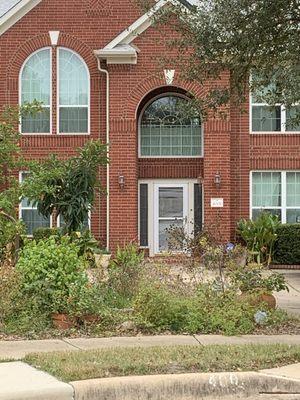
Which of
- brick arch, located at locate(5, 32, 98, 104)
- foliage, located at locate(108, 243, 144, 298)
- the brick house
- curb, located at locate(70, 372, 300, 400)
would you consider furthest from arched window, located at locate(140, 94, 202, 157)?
curb, located at locate(70, 372, 300, 400)

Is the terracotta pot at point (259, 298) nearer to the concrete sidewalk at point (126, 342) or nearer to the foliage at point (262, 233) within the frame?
the concrete sidewalk at point (126, 342)

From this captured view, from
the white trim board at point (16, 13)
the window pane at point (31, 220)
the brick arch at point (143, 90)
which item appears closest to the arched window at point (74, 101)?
the brick arch at point (143, 90)

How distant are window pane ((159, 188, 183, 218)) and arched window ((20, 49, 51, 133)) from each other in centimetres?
382

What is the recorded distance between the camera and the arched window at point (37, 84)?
22.0m

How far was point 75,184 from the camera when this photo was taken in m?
16.4

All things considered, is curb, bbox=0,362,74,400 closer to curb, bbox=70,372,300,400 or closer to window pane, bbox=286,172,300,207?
curb, bbox=70,372,300,400

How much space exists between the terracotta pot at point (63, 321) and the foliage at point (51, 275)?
0.28 feet

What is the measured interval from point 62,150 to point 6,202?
30.6 ft

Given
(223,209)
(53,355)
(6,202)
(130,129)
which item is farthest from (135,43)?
(53,355)

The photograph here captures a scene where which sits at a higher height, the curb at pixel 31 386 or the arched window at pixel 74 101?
the arched window at pixel 74 101

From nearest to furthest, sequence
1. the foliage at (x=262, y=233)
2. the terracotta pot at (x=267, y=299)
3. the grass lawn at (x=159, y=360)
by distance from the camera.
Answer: the grass lawn at (x=159, y=360)
the terracotta pot at (x=267, y=299)
the foliage at (x=262, y=233)

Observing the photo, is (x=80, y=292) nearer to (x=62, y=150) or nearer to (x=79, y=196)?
(x=79, y=196)

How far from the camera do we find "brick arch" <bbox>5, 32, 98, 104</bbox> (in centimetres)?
2192

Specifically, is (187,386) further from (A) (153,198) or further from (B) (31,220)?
(B) (31,220)
